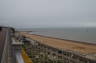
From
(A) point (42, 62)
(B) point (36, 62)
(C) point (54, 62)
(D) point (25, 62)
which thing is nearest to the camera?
(D) point (25, 62)

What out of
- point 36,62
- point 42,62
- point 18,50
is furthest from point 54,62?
point 18,50

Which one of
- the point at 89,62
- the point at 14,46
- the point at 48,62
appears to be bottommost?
the point at 89,62

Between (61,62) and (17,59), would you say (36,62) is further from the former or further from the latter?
Result: (17,59)

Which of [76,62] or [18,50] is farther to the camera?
[76,62]

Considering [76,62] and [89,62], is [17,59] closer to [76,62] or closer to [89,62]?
[76,62]

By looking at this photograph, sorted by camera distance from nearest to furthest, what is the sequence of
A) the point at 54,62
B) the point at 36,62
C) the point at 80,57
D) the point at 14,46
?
1. the point at 14,46
2. the point at 36,62
3. the point at 54,62
4. the point at 80,57

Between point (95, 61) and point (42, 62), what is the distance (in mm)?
5300

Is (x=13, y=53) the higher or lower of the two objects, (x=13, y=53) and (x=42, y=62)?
the higher

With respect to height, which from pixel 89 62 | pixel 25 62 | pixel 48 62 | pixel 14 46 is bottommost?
pixel 89 62

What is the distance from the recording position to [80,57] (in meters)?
13.6

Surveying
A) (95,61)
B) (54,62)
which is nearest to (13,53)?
(54,62)

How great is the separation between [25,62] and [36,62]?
5.04m

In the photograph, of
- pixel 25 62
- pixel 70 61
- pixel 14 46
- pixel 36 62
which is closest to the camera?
pixel 25 62

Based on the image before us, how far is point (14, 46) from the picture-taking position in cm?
379
